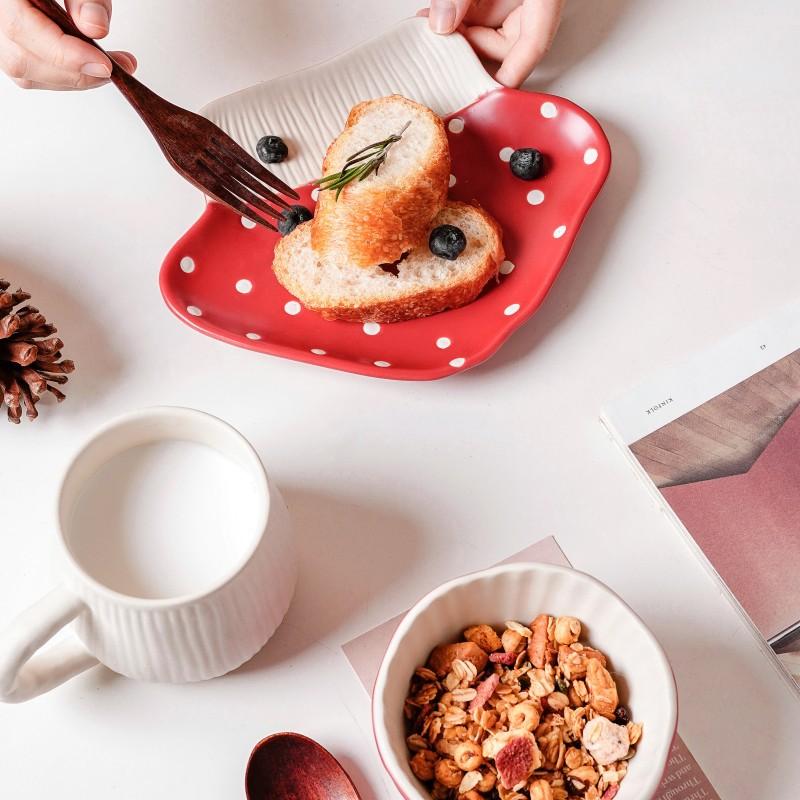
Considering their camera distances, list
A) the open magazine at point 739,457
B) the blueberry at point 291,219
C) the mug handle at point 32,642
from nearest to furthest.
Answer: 1. the mug handle at point 32,642
2. the open magazine at point 739,457
3. the blueberry at point 291,219

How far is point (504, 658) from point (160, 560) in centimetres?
32

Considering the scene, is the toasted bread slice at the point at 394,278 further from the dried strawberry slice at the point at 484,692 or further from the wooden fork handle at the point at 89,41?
the dried strawberry slice at the point at 484,692

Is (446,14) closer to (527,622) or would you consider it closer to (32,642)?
(527,622)

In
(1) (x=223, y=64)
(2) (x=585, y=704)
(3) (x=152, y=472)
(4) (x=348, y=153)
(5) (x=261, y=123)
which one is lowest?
(2) (x=585, y=704)

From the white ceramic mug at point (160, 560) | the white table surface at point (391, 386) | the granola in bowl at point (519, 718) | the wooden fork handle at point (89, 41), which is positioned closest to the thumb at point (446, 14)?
the white table surface at point (391, 386)

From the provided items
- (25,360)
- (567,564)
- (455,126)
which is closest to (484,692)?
(567,564)

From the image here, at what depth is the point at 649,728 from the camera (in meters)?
0.74

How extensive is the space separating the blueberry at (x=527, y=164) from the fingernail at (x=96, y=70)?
1.54ft

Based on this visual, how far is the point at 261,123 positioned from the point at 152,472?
486 millimetres

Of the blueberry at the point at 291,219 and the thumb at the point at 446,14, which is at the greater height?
the thumb at the point at 446,14

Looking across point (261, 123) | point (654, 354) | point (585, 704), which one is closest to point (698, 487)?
point (654, 354)

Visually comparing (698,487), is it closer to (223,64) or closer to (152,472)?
(152,472)

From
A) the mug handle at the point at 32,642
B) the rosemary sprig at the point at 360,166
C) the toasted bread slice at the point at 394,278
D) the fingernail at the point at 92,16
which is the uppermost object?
the fingernail at the point at 92,16

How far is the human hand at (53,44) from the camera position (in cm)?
92
